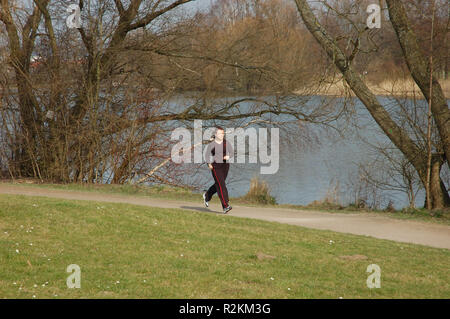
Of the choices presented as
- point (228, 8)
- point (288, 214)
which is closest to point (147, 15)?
point (228, 8)

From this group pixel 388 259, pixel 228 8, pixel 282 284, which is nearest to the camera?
pixel 282 284

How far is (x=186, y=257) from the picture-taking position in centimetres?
861

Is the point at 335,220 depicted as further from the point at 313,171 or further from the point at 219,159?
the point at 313,171

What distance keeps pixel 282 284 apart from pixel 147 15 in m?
16.6

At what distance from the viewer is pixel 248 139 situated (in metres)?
24.3

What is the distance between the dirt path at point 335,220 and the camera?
1174 cm

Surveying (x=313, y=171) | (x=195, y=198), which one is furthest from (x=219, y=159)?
(x=313, y=171)

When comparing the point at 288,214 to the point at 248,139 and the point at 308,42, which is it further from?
the point at 308,42

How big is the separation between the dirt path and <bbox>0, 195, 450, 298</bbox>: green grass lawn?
1015mm

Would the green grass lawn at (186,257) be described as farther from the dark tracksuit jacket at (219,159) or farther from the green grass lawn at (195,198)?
the green grass lawn at (195,198)

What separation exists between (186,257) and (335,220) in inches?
220

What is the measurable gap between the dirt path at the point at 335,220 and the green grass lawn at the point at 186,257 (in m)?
1.01

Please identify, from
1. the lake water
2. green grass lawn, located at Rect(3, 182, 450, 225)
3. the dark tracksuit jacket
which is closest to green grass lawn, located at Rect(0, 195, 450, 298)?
the dark tracksuit jacket

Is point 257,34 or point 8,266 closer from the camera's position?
point 8,266
